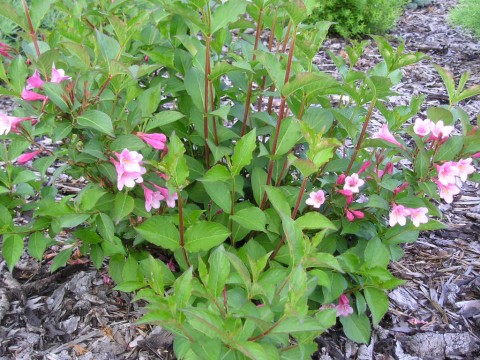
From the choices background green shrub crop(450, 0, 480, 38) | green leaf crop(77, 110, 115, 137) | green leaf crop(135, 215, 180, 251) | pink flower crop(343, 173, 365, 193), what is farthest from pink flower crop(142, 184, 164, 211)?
background green shrub crop(450, 0, 480, 38)

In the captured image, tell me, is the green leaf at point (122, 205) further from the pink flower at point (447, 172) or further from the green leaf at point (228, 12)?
the pink flower at point (447, 172)

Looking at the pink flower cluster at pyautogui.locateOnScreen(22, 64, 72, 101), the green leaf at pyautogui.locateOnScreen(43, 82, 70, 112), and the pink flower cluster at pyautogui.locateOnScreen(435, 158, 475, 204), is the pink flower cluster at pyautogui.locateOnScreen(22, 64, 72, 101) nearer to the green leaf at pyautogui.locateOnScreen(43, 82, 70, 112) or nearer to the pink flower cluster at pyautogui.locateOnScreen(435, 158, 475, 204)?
the green leaf at pyautogui.locateOnScreen(43, 82, 70, 112)

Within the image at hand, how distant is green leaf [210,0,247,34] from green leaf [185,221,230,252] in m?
0.64

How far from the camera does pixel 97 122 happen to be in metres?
1.48

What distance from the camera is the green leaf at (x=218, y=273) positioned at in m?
1.44

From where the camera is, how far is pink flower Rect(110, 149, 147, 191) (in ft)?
4.93

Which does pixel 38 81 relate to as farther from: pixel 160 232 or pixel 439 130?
pixel 439 130

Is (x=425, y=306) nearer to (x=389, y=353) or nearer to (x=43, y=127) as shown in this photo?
(x=389, y=353)

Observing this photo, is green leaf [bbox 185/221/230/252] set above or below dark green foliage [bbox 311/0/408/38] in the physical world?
above

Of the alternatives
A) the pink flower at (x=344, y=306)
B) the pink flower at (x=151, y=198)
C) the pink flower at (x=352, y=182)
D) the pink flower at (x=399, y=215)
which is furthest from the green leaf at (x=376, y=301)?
the pink flower at (x=151, y=198)

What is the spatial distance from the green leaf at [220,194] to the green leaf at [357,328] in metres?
0.67

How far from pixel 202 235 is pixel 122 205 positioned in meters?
0.28

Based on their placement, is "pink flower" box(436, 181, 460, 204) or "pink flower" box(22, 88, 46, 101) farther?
"pink flower" box(436, 181, 460, 204)

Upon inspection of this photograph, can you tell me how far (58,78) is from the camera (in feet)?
5.04
